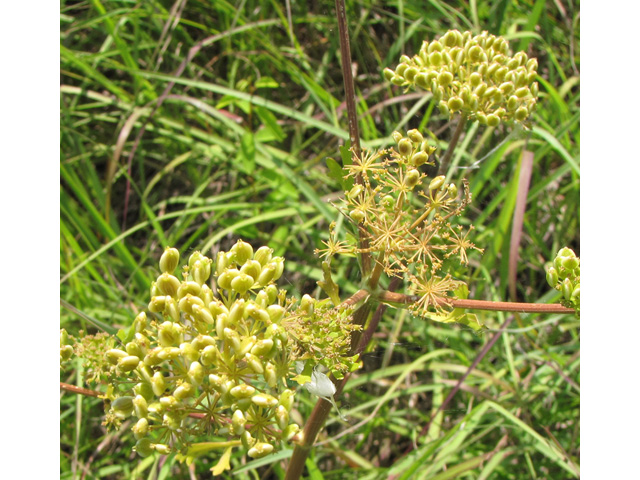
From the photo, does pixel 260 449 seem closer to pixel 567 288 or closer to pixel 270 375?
pixel 270 375

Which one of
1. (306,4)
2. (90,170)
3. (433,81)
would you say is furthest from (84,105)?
(433,81)

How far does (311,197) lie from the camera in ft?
11.0

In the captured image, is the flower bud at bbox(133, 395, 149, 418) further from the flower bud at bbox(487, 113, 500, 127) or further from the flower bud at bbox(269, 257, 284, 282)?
the flower bud at bbox(487, 113, 500, 127)

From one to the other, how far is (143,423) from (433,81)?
1.58m

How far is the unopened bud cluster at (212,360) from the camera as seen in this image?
4.98 ft

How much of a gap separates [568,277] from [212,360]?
115 cm

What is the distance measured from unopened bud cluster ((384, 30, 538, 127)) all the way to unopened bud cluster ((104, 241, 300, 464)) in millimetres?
976

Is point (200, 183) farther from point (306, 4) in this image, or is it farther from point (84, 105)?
point (306, 4)

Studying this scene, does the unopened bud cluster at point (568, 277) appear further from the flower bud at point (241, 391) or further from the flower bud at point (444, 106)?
the flower bud at point (241, 391)

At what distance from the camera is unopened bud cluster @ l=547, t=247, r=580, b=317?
1.66 meters

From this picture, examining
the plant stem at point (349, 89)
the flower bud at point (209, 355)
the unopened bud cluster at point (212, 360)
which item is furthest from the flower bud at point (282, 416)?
the plant stem at point (349, 89)

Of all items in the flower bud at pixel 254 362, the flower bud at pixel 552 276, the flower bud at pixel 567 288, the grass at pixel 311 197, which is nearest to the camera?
the flower bud at pixel 254 362

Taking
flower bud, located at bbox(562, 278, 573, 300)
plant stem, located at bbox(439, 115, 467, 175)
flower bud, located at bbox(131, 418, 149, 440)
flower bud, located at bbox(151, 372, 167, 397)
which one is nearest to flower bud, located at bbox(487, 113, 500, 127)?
plant stem, located at bbox(439, 115, 467, 175)

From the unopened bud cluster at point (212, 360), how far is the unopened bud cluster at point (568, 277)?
869 millimetres
